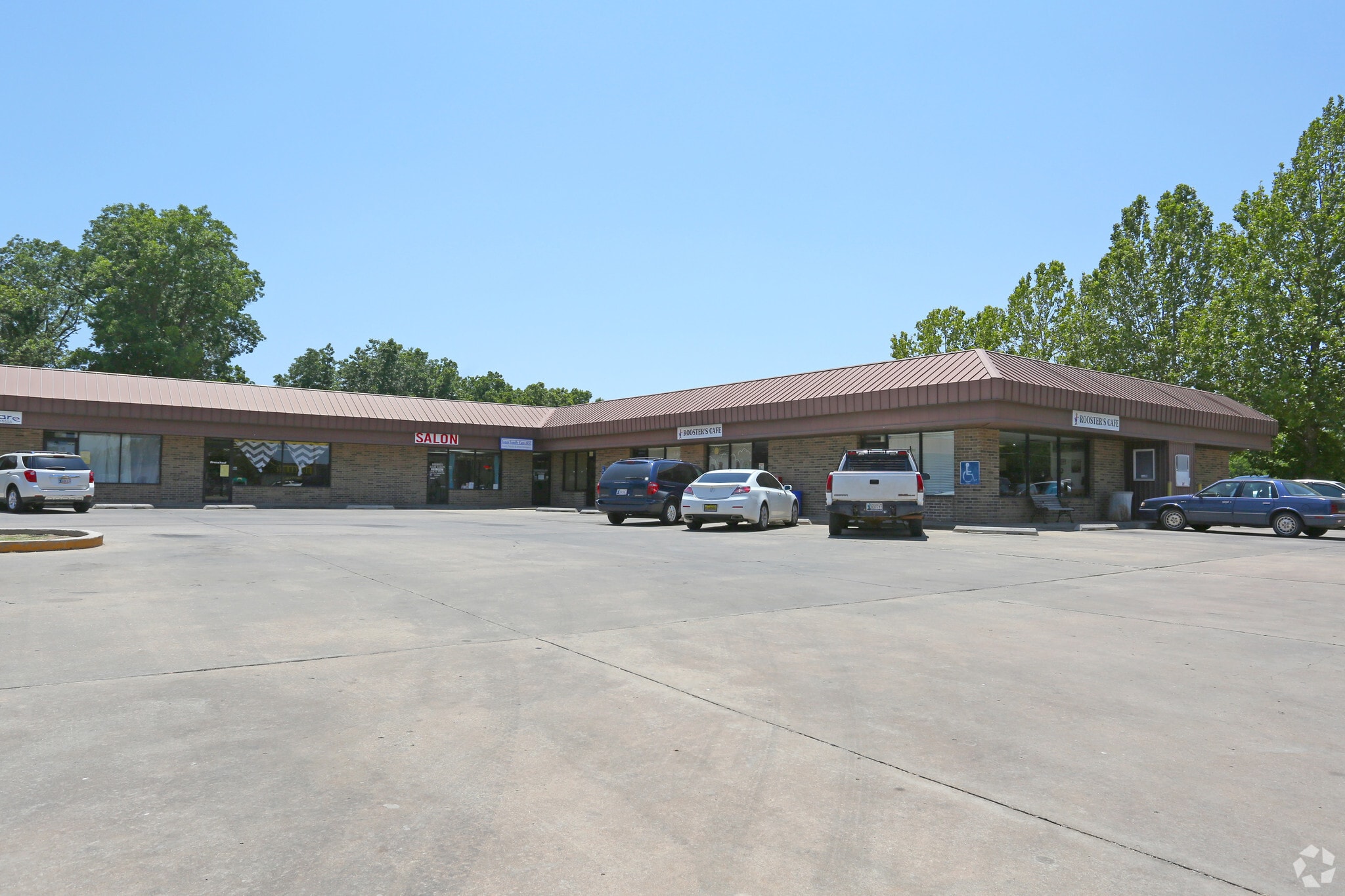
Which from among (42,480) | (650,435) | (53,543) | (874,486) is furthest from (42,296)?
(874,486)

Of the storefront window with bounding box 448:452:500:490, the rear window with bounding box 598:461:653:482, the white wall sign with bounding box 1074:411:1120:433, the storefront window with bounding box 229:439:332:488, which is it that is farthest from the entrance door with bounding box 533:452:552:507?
the white wall sign with bounding box 1074:411:1120:433

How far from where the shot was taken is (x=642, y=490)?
2395 cm

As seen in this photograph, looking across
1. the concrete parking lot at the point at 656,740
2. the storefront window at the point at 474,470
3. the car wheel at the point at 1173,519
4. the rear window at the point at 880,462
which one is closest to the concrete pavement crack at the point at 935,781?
the concrete parking lot at the point at 656,740

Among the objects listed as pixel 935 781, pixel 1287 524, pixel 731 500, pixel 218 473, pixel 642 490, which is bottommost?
pixel 935 781

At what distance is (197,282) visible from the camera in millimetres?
56438

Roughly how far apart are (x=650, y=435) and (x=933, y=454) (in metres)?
12.3

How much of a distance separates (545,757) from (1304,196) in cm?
4944

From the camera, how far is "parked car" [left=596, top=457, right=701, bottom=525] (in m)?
24.0

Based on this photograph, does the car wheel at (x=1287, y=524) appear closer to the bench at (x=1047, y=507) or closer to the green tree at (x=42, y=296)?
the bench at (x=1047, y=507)

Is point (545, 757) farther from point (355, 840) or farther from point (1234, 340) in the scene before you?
point (1234, 340)

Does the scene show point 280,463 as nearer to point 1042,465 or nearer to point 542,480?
point 542,480

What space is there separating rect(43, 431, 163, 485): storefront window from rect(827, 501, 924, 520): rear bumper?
2693 centimetres

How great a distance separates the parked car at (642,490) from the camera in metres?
24.0

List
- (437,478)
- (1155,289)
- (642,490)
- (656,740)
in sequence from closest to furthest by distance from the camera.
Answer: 1. (656,740)
2. (642,490)
3. (437,478)
4. (1155,289)
